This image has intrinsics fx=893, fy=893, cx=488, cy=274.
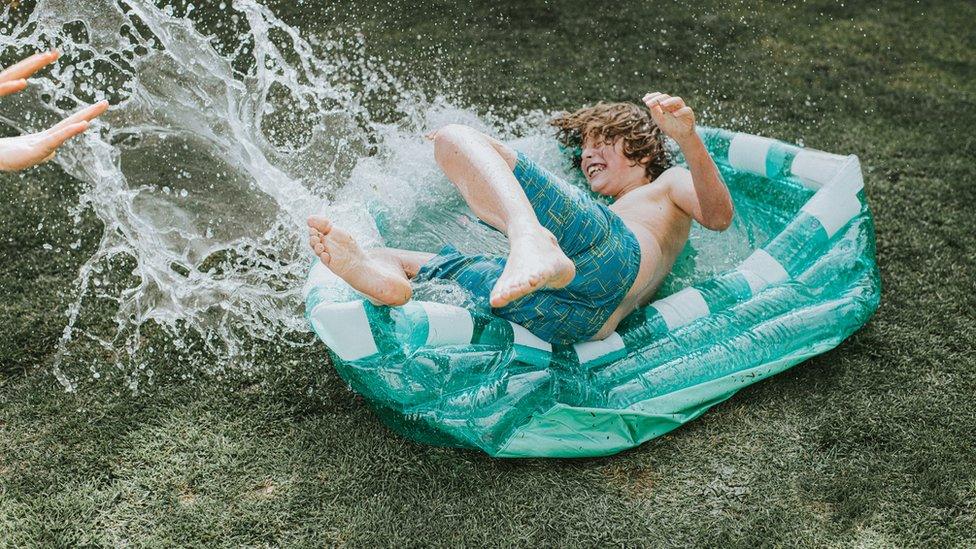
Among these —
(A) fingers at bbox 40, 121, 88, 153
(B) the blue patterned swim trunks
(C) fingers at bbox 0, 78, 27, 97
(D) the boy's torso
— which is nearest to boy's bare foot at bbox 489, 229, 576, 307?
(B) the blue patterned swim trunks

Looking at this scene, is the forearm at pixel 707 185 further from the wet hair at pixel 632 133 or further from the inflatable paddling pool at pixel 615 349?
the wet hair at pixel 632 133

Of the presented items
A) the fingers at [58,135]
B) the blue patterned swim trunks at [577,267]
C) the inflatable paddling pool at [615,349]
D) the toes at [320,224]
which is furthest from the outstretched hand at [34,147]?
the blue patterned swim trunks at [577,267]

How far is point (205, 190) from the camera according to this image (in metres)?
3.20

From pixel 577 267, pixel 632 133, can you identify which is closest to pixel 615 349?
pixel 577 267

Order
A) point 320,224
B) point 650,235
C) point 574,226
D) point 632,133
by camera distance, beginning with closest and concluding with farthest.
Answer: point 320,224 < point 574,226 < point 650,235 < point 632,133

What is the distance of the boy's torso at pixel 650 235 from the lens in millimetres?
2717

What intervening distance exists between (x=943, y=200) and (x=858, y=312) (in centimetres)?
116

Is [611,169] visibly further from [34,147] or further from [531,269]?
[34,147]

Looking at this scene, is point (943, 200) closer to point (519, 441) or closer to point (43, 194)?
point (519, 441)

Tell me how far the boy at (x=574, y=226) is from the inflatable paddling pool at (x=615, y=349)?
92mm

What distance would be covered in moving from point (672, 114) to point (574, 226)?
1.46ft

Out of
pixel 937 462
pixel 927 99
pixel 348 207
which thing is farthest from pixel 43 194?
pixel 927 99

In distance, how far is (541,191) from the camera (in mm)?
2424

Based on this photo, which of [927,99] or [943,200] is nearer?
[943,200]
